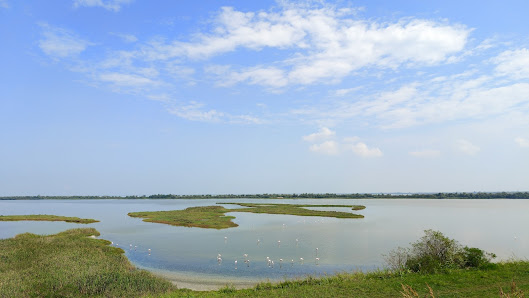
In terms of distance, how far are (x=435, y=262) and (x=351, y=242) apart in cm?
2080

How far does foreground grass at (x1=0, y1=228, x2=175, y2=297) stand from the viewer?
67.7 ft

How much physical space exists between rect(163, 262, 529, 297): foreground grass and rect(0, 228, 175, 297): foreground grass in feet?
14.1

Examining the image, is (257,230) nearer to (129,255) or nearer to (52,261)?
(129,255)

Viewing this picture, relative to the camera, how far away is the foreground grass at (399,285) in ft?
62.1

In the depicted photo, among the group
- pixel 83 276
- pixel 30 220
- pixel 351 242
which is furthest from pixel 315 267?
pixel 30 220

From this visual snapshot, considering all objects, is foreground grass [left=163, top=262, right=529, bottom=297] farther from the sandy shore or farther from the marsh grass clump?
the sandy shore

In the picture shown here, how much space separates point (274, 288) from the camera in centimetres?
2156

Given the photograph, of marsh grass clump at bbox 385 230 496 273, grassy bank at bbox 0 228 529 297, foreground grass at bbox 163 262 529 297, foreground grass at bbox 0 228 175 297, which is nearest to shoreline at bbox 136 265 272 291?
foreground grass at bbox 0 228 175 297

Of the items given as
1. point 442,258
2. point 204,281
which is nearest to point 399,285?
point 442,258

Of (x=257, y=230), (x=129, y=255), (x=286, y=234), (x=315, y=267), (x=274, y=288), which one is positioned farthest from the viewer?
A: (x=257, y=230)

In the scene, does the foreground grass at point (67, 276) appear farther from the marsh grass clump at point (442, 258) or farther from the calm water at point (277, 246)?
the marsh grass clump at point (442, 258)

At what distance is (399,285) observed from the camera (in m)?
20.2

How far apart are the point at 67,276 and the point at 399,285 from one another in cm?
2307

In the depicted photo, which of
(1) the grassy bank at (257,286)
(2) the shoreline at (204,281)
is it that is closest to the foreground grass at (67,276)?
(1) the grassy bank at (257,286)
